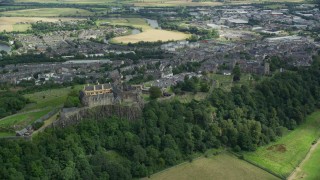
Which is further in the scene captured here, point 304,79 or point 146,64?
point 146,64

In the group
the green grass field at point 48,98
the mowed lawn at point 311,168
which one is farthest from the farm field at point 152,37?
the mowed lawn at point 311,168

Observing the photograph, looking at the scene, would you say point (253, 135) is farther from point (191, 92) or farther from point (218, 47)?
point (218, 47)

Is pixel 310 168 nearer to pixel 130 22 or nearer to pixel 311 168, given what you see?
pixel 311 168

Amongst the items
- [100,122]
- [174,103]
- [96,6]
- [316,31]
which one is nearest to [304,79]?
[174,103]

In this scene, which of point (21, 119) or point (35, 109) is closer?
point (21, 119)

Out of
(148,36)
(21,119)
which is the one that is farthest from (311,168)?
(148,36)
